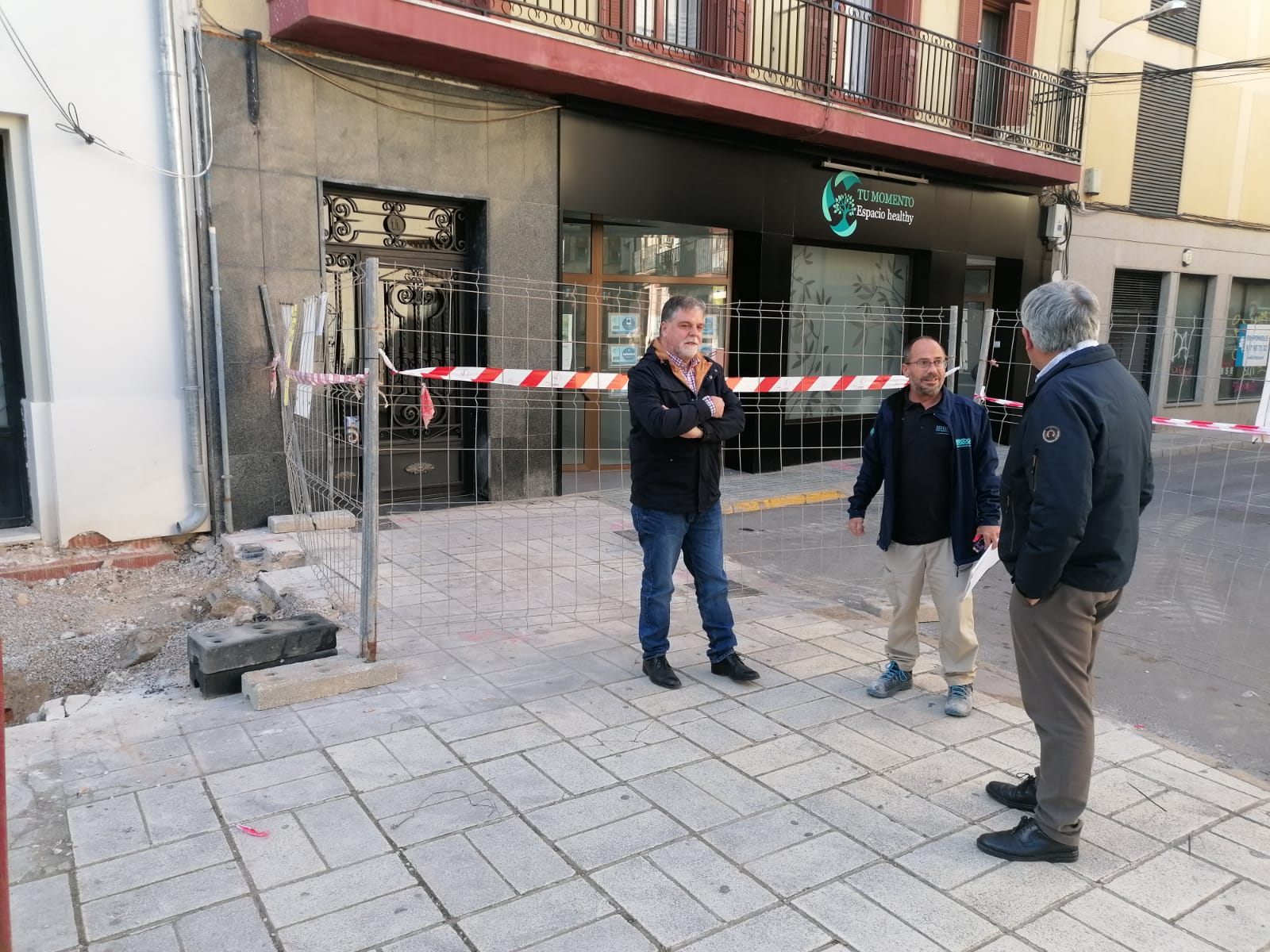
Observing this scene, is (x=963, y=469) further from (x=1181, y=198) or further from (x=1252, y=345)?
(x=1252, y=345)

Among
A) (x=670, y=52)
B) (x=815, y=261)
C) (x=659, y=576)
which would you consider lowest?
(x=659, y=576)

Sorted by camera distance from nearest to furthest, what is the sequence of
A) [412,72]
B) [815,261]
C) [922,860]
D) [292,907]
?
[292,907] < [922,860] < [412,72] < [815,261]

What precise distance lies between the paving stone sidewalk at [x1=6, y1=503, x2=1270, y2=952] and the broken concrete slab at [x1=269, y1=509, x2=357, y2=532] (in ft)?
5.75

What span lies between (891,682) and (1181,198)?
16165 mm

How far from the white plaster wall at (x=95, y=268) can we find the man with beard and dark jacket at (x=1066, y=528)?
632 cm

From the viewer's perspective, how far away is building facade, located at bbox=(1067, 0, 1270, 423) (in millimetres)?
15219

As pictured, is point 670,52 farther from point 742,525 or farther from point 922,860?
point 922,860

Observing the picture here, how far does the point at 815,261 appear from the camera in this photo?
12.4 metres

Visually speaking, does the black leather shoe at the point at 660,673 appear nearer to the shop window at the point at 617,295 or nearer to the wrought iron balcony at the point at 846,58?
the shop window at the point at 617,295

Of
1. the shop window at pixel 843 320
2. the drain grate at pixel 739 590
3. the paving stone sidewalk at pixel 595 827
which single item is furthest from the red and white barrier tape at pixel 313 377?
the shop window at pixel 843 320

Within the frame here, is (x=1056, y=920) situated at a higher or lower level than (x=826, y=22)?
lower

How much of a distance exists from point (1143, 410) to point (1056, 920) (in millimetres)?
1662

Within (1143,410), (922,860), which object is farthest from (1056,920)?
(1143,410)

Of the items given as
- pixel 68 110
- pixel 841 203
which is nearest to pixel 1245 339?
pixel 841 203
